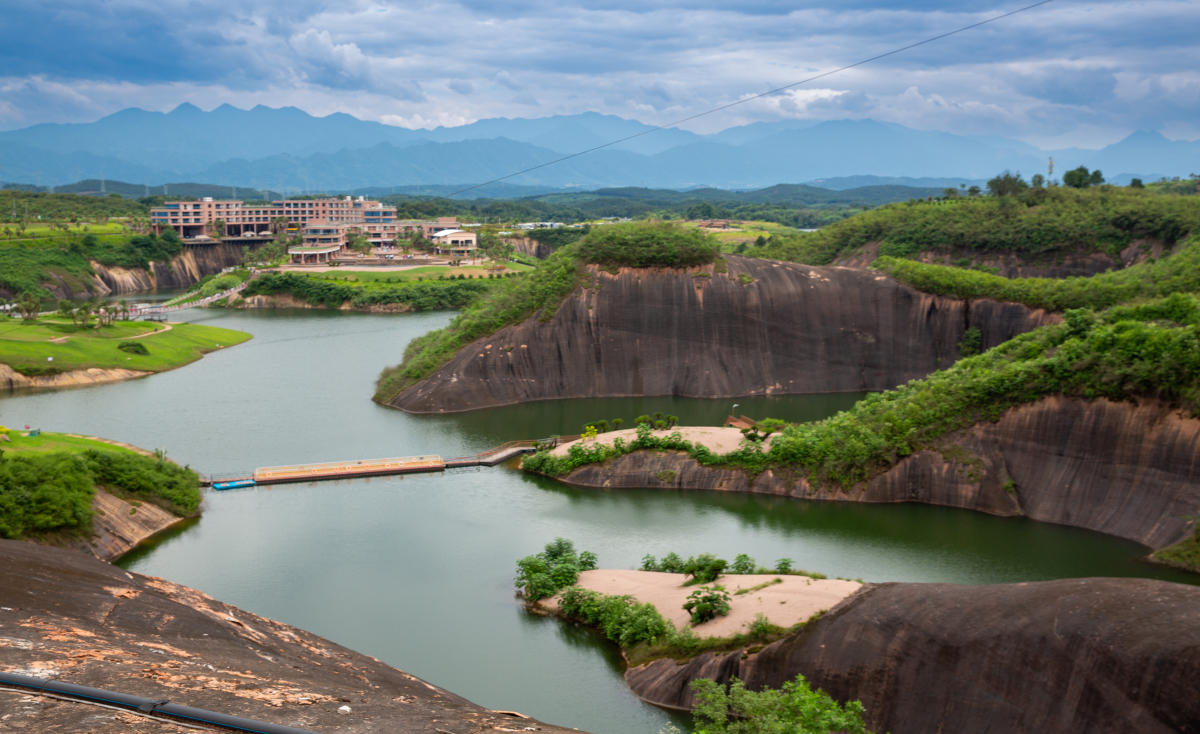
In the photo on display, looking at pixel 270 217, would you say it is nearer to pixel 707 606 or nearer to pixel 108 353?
pixel 108 353

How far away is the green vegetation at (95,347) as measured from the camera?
186 ft

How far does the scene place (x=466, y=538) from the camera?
32.9 m

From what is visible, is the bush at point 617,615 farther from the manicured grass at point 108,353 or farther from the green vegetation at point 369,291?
the green vegetation at point 369,291

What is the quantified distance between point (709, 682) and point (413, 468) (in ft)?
76.8

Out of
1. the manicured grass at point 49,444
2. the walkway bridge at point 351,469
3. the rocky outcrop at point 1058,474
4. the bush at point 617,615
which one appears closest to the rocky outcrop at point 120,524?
the manicured grass at point 49,444

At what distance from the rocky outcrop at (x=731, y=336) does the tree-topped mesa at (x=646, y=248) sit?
73 cm

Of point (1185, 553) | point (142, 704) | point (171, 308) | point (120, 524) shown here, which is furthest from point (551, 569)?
point (171, 308)

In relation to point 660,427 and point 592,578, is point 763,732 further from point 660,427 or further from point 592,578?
point 660,427

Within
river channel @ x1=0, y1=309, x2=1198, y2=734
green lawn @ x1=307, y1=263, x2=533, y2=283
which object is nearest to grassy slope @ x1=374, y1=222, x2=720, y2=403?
river channel @ x1=0, y1=309, x2=1198, y2=734

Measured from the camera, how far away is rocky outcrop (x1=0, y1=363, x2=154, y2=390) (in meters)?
54.8

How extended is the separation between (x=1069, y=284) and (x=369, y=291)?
2622 inches

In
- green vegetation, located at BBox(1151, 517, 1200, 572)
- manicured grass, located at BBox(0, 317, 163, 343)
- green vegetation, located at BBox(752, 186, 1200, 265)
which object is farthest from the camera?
green vegetation, located at BBox(752, 186, 1200, 265)

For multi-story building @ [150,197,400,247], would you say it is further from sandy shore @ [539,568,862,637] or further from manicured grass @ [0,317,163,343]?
sandy shore @ [539,568,862,637]

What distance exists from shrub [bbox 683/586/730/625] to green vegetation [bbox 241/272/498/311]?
75.1m
